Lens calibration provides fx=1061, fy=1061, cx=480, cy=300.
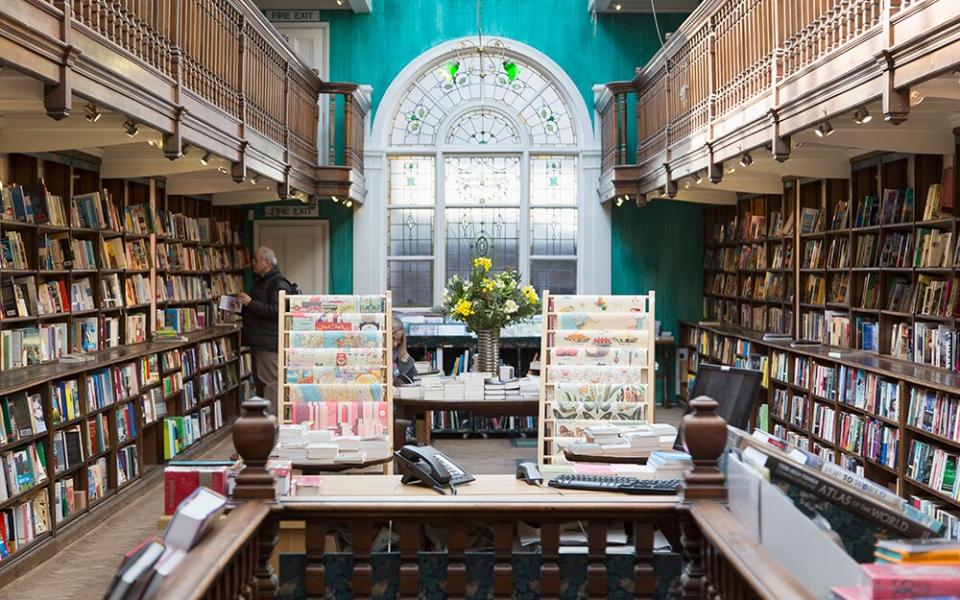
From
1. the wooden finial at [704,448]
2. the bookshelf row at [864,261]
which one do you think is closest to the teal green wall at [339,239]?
the bookshelf row at [864,261]

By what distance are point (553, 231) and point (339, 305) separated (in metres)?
8.14

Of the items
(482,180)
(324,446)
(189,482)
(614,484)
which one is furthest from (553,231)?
(189,482)

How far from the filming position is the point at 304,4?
13.6m

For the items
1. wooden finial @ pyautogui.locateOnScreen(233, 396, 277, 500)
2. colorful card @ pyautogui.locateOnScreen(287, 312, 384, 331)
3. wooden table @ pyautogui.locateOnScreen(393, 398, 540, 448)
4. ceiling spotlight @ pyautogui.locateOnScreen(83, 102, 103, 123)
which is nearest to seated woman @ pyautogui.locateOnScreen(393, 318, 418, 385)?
wooden table @ pyautogui.locateOnScreen(393, 398, 540, 448)

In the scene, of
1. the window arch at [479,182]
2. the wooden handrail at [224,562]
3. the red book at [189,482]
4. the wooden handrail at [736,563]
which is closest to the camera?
the wooden handrail at [736,563]

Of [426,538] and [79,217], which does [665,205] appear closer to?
[79,217]

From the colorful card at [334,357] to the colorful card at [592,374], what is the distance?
1.01 m

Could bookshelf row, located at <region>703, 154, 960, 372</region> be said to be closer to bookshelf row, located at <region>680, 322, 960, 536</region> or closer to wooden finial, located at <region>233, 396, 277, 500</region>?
bookshelf row, located at <region>680, 322, 960, 536</region>

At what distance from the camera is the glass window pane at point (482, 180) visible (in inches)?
556

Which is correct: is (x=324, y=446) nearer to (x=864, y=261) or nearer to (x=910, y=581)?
(x=910, y=581)

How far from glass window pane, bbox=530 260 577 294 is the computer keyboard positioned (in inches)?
386

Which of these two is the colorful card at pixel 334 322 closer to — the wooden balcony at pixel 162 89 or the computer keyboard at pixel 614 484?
the wooden balcony at pixel 162 89

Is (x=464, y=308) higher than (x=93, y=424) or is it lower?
higher

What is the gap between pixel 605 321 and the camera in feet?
20.2
